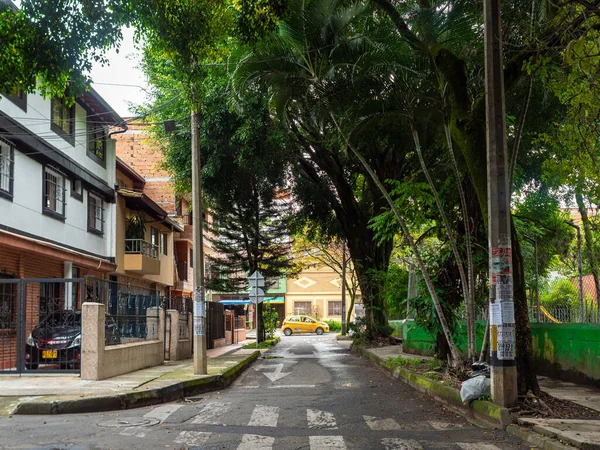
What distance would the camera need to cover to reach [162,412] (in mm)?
10031

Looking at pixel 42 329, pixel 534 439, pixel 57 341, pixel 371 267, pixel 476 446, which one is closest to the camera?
pixel 476 446

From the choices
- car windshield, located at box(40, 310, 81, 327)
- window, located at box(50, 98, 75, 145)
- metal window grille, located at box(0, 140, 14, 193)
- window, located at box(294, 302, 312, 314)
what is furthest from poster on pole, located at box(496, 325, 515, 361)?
window, located at box(294, 302, 312, 314)

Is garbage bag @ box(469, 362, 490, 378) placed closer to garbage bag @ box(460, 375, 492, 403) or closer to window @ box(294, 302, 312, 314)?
garbage bag @ box(460, 375, 492, 403)

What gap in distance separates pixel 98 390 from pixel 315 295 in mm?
56433

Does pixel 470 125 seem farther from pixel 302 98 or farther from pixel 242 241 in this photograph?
pixel 242 241

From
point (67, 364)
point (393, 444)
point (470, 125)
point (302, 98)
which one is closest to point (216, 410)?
point (393, 444)

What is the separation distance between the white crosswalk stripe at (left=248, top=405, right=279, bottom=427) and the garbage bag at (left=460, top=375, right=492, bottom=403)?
2846mm

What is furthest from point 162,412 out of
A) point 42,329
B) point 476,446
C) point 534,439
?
point 534,439

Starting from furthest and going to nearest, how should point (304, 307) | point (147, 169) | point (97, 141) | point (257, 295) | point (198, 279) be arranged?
point (304, 307) → point (147, 169) → point (97, 141) → point (257, 295) → point (198, 279)

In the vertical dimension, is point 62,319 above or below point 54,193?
below

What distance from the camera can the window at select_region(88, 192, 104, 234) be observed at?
25016mm

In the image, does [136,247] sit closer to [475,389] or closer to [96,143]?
[96,143]

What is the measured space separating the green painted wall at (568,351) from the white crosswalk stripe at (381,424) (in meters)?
4.79

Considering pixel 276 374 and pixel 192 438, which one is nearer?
pixel 192 438
